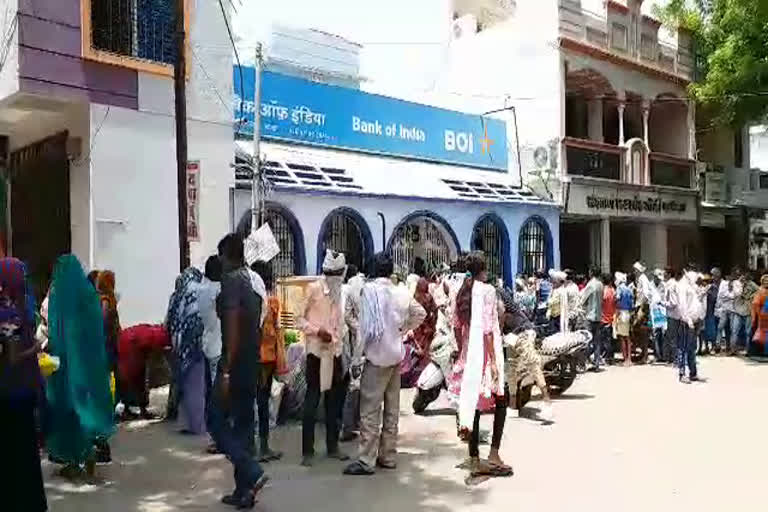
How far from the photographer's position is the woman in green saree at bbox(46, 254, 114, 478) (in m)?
5.78

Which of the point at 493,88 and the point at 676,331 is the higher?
the point at 493,88

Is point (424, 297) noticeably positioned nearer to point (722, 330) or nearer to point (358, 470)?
point (358, 470)

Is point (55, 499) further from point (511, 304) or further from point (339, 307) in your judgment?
point (511, 304)

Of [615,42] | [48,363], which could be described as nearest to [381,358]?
[48,363]

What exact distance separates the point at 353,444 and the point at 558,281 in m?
6.94

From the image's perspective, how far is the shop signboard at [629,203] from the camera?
60.8ft

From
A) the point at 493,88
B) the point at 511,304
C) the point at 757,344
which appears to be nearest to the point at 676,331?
the point at 757,344

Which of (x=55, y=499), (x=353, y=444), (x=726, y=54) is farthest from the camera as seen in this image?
(x=726, y=54)

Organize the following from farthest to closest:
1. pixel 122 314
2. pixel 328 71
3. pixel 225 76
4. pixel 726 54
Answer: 1. pixel 726 54
2. pixel 328 71
3. pixel 225 76
4. pixel 122 314

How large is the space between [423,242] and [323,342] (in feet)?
30.0

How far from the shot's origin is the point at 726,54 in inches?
696

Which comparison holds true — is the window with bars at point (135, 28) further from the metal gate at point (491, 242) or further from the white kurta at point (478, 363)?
the metal gate at point (491, 242)

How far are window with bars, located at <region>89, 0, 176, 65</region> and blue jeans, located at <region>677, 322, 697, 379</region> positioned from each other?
7.48 m

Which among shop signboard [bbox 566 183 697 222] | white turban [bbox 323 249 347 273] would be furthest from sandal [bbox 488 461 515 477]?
shop signboard [bbox 566 183 697 222]
